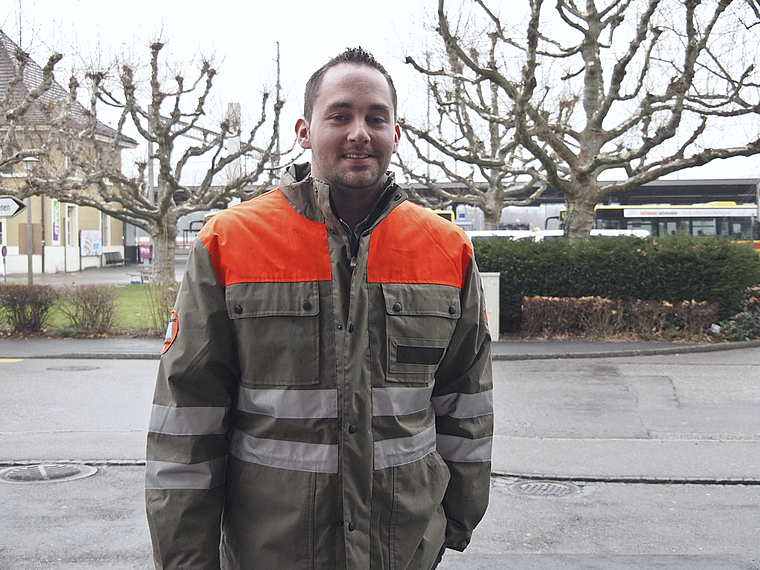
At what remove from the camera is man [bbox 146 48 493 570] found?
2.02m

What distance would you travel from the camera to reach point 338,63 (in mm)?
2195

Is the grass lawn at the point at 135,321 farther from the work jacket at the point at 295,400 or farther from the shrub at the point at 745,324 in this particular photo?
the work jacket at the point at 295,400

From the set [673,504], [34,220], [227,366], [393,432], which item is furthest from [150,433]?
[34,220]

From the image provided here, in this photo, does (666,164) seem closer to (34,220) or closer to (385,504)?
(385,504)

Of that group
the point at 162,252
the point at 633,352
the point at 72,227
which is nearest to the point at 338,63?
the point at 633,352

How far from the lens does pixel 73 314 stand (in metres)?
15.4

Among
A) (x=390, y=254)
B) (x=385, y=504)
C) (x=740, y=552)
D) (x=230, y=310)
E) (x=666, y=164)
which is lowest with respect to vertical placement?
(x=740, y=552)

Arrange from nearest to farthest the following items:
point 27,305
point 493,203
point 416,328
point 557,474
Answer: point 416,328
point 557,474
point 27,305
point 493,203

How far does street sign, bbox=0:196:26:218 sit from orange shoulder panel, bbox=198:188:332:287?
16612 millimetres

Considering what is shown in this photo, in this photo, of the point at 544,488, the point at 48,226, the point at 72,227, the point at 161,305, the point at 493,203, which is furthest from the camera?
the point at 72,227

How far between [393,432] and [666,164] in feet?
53.4

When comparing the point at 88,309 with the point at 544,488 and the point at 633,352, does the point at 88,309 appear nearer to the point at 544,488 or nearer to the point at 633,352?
the point at 633,352

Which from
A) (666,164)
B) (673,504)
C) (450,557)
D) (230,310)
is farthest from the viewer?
(666,164)

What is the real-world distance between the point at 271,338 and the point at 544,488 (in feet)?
13.9
